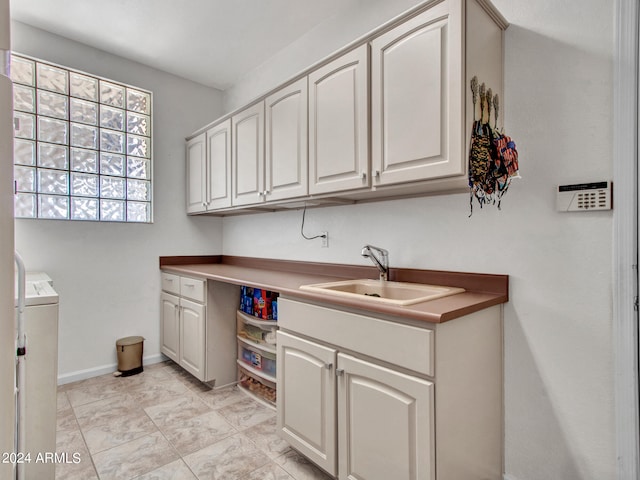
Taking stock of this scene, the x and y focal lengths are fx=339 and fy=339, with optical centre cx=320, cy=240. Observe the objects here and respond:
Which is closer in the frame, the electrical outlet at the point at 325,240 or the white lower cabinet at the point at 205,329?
the electrical outlet at the point at 325,240

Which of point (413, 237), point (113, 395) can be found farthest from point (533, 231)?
point (113, 395)

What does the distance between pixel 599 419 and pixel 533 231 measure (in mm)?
760

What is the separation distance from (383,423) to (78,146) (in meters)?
2.90

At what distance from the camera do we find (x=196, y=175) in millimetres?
3131

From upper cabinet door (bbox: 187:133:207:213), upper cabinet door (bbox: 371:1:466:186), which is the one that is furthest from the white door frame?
upper cabinet door (bbox: 187:133:207:213)

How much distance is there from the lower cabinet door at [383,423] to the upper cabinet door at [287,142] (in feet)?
3.73

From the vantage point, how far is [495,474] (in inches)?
58.0

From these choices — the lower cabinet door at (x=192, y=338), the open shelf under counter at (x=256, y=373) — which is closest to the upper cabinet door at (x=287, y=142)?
the lower cabinet door at (x=192, y=338)

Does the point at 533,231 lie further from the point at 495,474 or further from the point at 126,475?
the point at 126,475

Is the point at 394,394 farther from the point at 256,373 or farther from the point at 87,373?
the point at 87,373

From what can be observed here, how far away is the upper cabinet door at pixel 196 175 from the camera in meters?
3.03

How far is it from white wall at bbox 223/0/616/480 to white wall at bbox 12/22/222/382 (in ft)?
8.34

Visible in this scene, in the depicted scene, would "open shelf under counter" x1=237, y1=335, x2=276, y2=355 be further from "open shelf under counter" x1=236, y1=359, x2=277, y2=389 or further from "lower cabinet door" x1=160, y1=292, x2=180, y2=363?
"lower cabinet door" x1=160, y1=292, x2=180, y2=363

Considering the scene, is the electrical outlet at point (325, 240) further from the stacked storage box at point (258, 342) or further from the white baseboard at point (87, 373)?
the white baseboard at point (87, 373)
